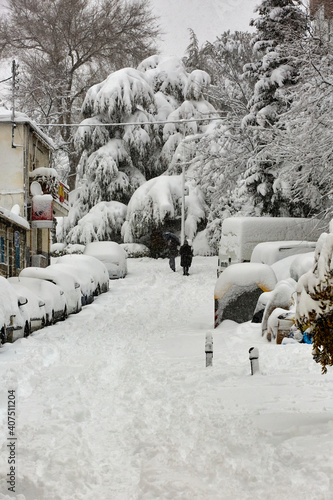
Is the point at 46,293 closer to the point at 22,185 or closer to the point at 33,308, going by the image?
the point at 33,308

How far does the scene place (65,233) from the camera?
1511 inches

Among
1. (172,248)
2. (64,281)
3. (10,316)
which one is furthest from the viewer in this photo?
(172,248)

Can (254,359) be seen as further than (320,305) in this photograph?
Yes

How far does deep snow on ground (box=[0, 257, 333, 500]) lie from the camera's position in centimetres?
411

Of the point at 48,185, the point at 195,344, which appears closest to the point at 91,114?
the point at 48,185

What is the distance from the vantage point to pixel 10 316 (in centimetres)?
1076

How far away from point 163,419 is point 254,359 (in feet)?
8.03

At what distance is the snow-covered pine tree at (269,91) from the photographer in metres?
25.2

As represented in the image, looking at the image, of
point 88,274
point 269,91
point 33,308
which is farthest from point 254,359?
point 269,91

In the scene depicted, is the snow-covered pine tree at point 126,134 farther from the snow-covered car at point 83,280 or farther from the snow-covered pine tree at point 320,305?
the snow-covered pine tree at point 320,305

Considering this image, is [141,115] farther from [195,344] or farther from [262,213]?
[195,344]

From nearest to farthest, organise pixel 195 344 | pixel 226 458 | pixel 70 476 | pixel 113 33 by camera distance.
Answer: pixel 70 476 → pixel 226 458 → pixel 195 344 → pixel 113 33

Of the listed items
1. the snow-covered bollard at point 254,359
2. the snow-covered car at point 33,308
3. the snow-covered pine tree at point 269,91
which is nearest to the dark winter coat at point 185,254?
the snow-covered pine tree at point 269,91

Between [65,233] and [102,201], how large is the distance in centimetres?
319
